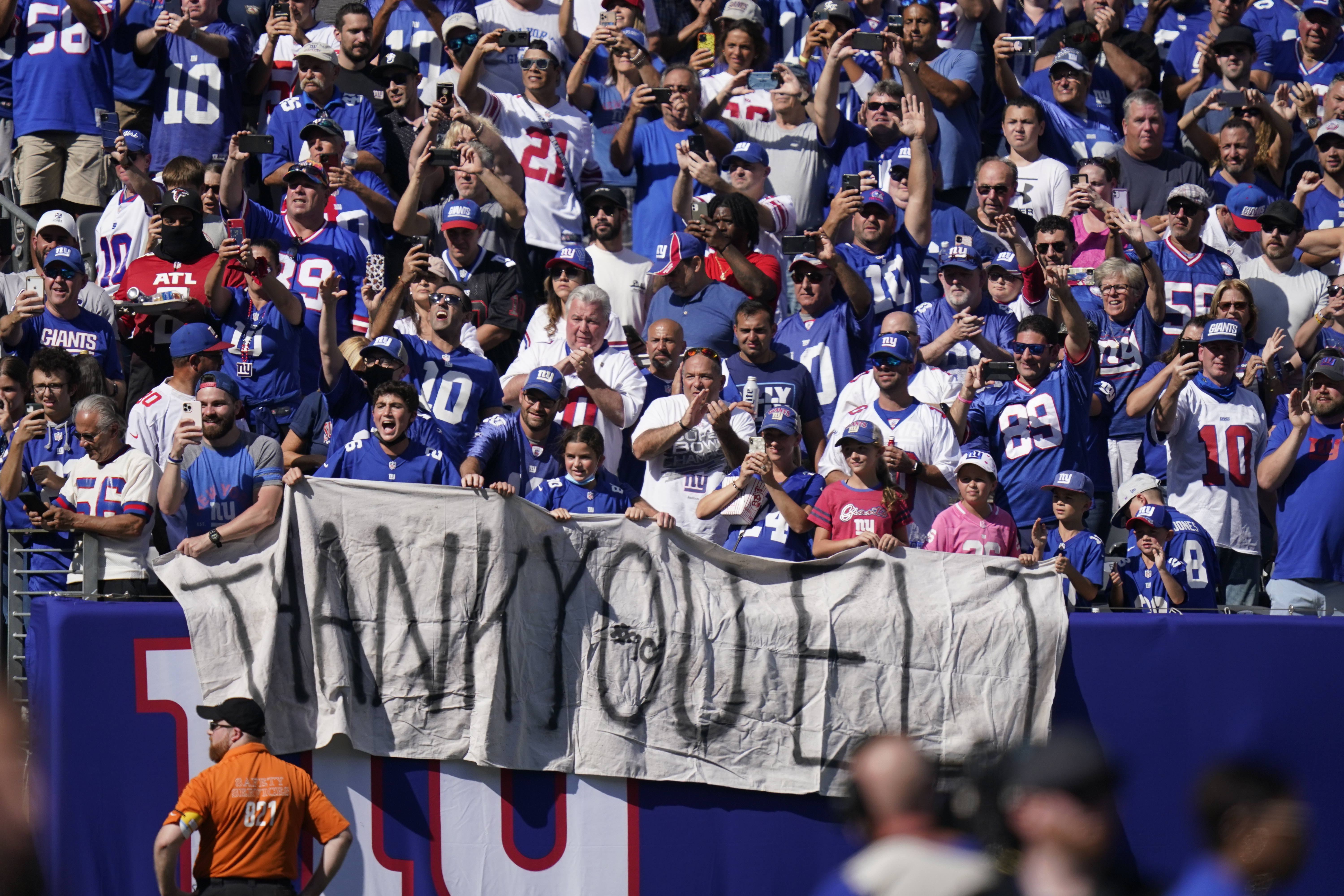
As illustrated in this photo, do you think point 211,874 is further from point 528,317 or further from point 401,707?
point 528,317

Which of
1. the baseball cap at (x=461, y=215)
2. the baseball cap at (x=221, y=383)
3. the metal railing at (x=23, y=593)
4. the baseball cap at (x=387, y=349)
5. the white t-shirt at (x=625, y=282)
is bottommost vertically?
the metal railing at (x=23, y=593)

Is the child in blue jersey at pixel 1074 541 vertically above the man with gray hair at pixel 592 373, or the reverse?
the man with gray hair at pixel 592 373

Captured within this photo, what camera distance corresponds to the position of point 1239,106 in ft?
45.4

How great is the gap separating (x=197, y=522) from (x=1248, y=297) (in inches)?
263

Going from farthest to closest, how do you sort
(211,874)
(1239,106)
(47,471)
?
(1239,106)
(47,471)
(211,874)

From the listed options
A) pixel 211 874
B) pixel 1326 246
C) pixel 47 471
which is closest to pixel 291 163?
pixel 47 471

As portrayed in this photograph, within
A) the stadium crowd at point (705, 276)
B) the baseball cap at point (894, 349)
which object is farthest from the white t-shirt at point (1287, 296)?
the baseball cap at point (894, 349)

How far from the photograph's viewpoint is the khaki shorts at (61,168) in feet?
42.8

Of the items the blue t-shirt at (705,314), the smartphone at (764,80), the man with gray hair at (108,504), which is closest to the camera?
the man with gray hair at (108,504)

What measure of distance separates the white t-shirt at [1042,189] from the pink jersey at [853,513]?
4.34 meters

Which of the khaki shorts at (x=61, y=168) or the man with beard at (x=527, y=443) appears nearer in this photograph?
the man with beard at (x=527, y=443)

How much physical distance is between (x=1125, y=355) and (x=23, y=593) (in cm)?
668

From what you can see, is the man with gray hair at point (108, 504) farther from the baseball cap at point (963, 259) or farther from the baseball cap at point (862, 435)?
the baseball cap at point (963, 259)

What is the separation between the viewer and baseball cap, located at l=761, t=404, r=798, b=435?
9.80 metres
